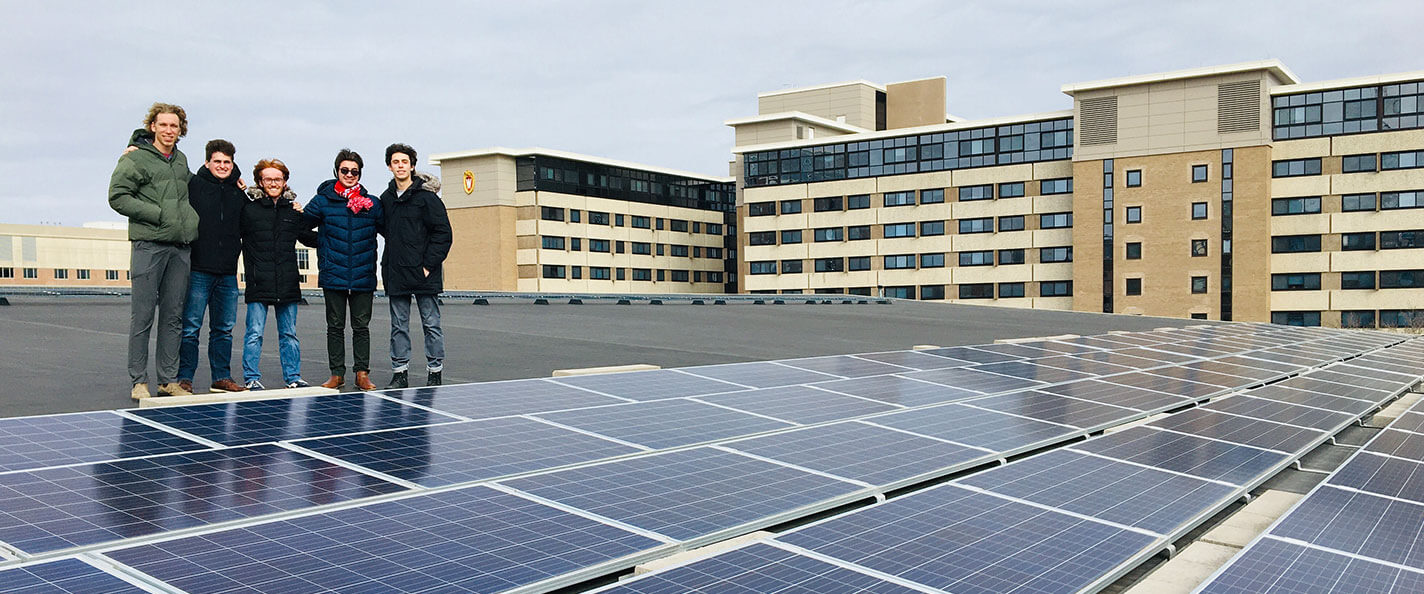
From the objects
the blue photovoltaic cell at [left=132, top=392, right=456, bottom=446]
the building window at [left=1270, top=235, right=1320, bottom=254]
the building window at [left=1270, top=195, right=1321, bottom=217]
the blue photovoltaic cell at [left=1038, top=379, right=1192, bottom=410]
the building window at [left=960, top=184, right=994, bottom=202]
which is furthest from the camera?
the building window at [left=960, top=184, right=994, bottom=202]

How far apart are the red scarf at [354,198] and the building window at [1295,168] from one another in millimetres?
73345

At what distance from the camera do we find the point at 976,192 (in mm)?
81812

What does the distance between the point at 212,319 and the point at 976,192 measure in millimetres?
77057

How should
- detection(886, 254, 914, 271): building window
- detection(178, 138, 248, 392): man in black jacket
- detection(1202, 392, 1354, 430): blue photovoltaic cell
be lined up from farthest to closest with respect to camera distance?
detection(886, 254, 914, 271): building window < detection(1202, 392, 1354, 430): blue photovoltaic cell < detection(178, 138, 248, 392): man in black jacket

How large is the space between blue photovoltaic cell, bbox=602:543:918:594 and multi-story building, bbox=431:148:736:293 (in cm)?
8682

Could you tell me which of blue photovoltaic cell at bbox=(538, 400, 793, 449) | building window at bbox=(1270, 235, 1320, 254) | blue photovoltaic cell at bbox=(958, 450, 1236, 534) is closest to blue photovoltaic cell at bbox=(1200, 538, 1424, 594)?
blue photovoltaic cell at bbox=(958, 450, 1236, 534)

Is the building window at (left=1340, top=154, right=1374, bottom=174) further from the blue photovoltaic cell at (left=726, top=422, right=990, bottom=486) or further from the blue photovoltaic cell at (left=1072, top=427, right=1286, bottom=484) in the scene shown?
the blue photovoltaic cell at (left=726, top=422, right=990, bottom=486)

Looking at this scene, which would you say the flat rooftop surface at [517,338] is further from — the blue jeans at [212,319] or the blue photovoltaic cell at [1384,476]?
the blue photovoltaic cell at [1384,476]

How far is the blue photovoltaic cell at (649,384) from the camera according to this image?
10.3 metres

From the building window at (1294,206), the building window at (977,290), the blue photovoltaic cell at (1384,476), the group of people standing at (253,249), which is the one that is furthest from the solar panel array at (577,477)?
the building window at (977,290)

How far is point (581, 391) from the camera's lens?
403 inches

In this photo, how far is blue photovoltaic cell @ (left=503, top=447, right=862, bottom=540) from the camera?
5680mm

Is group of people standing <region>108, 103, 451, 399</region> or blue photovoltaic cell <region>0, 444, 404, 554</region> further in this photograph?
group of people standing <region>108, 103, 451, 399</region>

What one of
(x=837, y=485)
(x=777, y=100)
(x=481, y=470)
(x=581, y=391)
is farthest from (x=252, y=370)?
(x=777, y=100)
